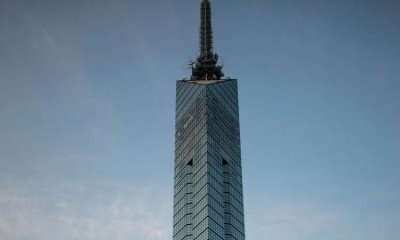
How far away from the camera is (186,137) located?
198 meters

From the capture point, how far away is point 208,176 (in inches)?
7037

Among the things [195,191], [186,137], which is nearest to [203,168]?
[195,191]

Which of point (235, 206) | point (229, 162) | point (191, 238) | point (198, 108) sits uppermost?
point (198, 108)

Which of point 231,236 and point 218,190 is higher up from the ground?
point 218,190

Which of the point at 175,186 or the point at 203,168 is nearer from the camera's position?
the point at 203,168

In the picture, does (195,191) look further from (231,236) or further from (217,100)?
(217,100)

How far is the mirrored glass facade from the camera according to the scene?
177m

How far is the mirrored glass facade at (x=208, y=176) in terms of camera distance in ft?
579

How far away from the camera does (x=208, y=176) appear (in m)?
179

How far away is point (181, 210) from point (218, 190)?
13.6 m

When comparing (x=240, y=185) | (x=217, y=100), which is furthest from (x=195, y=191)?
(x=217, y=100)

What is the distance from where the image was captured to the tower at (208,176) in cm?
17662

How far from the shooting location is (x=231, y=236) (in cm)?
17962

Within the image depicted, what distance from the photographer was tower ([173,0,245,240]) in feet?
579
